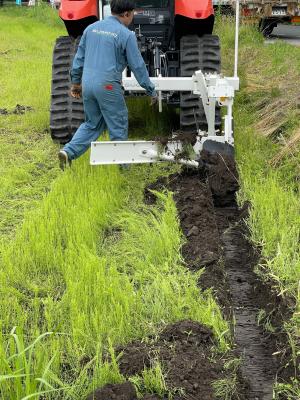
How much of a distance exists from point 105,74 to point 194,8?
4.45 ft

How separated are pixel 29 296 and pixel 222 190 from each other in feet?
6.19

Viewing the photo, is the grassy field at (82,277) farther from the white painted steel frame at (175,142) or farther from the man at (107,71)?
the man at (107,71)

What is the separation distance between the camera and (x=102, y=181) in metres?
4.61

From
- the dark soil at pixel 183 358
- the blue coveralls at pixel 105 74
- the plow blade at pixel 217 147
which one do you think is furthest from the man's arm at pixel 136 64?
the dark soil at pixel 183 358

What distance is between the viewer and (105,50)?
473 cm

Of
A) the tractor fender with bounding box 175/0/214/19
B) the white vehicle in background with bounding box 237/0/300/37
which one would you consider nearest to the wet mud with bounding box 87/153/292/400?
the tractor fender with bounding box 175/0/214/19

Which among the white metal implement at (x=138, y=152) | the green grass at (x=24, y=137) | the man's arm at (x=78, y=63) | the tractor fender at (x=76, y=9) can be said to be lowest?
the green grass at (x=24, y=137)

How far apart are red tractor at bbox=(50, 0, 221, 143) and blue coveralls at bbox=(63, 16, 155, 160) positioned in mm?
766

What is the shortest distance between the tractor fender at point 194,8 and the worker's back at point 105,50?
1.06 meters

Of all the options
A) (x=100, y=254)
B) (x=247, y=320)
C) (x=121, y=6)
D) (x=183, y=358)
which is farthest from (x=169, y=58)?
(x=183, y=358)

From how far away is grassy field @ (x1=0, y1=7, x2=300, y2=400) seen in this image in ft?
8.30

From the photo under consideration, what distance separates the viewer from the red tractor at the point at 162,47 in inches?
221

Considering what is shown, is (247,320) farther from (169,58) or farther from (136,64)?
(169,58)

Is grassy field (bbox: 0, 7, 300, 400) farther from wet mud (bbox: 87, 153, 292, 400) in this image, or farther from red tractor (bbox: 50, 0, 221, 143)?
red tractor (bbox: 50, 0, 221, 143)
